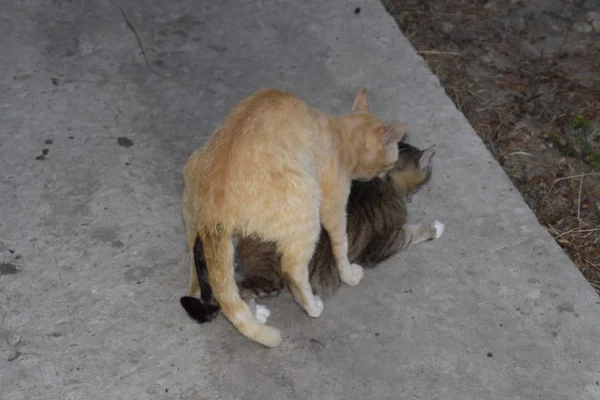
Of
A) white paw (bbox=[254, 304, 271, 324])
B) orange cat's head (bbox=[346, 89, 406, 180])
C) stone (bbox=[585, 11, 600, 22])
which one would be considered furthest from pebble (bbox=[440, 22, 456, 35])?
white paw (bbox=[254, 304, 271, 324])

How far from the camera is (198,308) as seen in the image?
3328mm

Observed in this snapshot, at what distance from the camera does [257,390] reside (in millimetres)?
3197

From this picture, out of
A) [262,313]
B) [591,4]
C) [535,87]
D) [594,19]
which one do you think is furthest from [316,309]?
[591,4]

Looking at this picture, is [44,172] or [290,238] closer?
[290,238]

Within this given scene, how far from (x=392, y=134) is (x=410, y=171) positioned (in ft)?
1.29

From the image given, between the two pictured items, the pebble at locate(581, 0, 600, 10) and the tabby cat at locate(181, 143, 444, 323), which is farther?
the pebble at locate(581, 0, 600, 10)

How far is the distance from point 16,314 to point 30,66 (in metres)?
1.95

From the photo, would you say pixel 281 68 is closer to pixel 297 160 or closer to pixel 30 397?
pixel 297 160

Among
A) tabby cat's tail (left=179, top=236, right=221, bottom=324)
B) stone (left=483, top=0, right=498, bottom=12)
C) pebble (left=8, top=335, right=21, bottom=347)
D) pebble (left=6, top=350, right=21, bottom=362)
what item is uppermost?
tabby cat's tail (left=179, top=236, right=221, bottom=324)

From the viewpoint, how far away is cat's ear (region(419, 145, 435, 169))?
3.86 metres

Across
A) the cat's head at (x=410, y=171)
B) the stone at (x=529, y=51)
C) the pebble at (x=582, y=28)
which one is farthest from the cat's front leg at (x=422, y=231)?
the pebble at (x=582, y=28)

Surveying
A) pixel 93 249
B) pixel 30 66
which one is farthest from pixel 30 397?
pixel 30 66

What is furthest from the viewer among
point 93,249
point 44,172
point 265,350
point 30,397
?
point 44,172

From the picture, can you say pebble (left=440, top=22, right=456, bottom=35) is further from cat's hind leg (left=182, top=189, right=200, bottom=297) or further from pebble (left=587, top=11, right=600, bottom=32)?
cat's hind leg (left=182, top=189, right=200, bottom=297)
